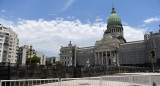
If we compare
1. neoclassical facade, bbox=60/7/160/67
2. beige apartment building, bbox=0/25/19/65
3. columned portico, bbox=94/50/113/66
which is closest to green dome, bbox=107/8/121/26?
neoclassical facade, bbox=60/7/160/67

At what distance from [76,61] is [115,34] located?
28031mm

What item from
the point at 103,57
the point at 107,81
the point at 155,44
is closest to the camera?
the point at 107,81

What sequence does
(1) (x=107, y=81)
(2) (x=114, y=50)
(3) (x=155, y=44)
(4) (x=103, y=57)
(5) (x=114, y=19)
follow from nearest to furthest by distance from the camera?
1. (1) (x=107, y=81)
2. (3) (x=155, y=44)
3. (2) (x=114, y=50)
4. (4) (x=103, y=57)
5. (5) (x=114, y=19)

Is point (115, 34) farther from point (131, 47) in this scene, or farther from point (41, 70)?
point (41, 70)

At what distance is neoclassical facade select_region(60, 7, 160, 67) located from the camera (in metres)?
51.9

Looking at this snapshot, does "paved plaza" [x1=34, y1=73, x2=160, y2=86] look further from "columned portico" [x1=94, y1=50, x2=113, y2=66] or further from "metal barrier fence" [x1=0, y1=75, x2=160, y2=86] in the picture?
"columned portico" [x1=94, y1=50, x2=113, y2=66]

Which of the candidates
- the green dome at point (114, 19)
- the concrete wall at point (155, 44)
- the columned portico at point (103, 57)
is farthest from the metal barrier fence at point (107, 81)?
the green dome at point (114, 19)

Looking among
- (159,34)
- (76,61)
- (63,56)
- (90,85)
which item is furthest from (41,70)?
(63,56)

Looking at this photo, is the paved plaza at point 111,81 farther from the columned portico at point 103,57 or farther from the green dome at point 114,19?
the green dome at point 114,19

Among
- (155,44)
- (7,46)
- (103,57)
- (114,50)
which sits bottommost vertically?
(103,57)

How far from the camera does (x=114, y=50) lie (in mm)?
62406

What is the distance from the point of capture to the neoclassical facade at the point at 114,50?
51.9 meters

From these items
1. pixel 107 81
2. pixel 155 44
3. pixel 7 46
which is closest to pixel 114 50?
pixel 155 44

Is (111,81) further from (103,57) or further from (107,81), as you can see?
(103,57)
